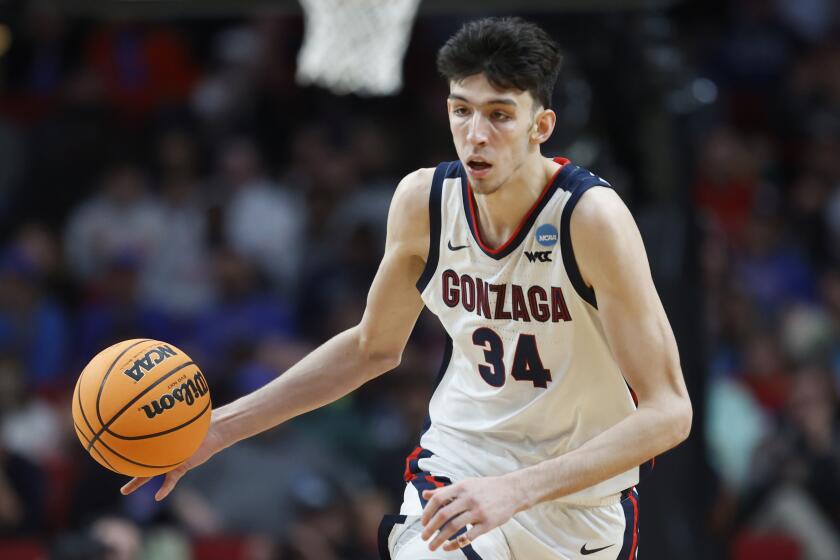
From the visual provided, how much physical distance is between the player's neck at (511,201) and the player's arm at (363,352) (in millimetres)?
234

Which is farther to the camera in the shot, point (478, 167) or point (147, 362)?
point (147, 362)

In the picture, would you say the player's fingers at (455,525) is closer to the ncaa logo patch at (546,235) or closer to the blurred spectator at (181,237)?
the ncaa logo patch at (546,235)

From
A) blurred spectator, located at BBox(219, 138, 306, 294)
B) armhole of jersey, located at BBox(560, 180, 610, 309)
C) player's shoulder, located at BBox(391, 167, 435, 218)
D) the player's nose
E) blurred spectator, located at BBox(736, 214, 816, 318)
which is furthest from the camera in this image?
blurred spectator, located at BBox(736, 214, 816, 318)

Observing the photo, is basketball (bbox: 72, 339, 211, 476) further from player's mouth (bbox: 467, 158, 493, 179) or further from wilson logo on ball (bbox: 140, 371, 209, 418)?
player's mouth (bbox: 467, 158, 493, 179)

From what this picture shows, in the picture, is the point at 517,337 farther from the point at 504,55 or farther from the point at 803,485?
the point at 803,485

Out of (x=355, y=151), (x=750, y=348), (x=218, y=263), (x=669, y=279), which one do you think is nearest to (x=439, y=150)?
(x=355, y=151)

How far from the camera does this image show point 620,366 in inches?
162

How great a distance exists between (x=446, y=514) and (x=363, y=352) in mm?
1218

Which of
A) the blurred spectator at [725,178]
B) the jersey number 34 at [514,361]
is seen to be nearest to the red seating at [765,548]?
the blurred spectator at [725,178]

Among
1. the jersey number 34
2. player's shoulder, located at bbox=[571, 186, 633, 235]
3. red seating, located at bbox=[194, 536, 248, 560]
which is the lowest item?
red seating, located at bbox=[194, 536, 248, 560]

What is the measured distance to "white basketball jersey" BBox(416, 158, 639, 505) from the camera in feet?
14.1

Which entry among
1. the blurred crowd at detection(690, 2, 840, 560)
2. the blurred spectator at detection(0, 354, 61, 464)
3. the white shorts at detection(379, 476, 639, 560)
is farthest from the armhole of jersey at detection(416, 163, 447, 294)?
the blurred spectator at detection(0, 354, 61, 464)

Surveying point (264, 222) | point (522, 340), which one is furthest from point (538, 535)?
point (264, 222)

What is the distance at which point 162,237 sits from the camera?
1072 cm
